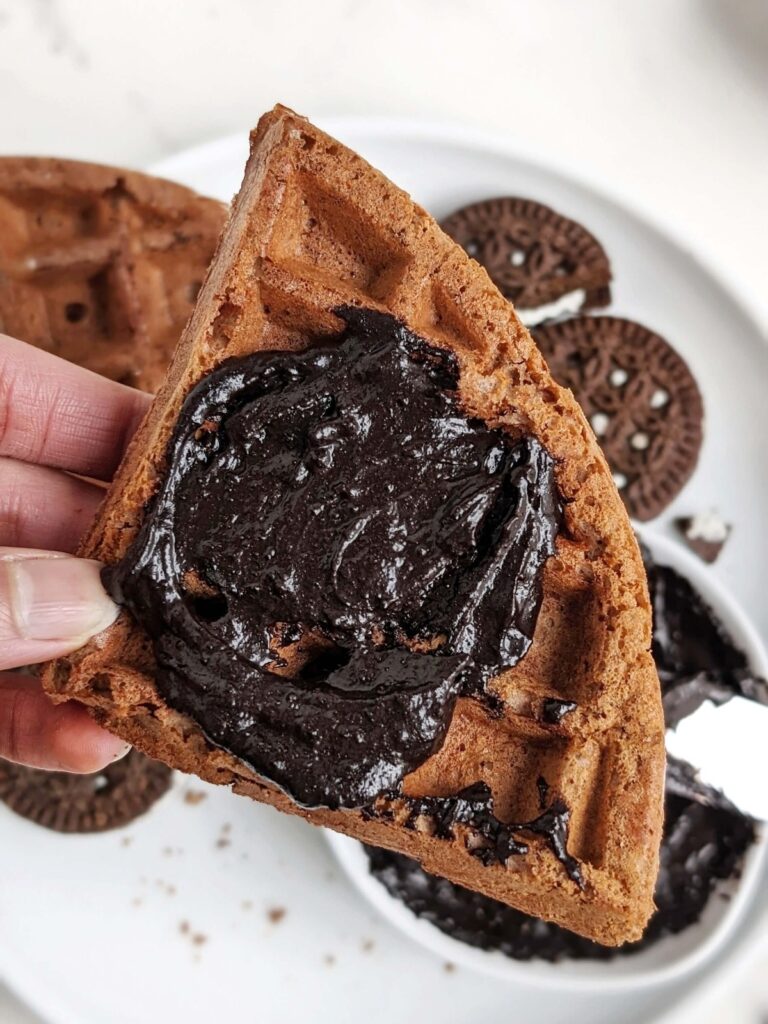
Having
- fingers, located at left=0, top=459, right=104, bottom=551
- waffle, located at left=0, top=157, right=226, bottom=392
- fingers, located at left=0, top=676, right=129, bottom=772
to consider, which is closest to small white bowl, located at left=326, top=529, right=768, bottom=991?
fingers, located at left=0, top=676, right=129, bottom=772

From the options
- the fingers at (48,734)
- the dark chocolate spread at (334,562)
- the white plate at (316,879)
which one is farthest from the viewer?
the white plate at (316,879)

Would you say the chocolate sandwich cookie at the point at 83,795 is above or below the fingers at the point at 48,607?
below

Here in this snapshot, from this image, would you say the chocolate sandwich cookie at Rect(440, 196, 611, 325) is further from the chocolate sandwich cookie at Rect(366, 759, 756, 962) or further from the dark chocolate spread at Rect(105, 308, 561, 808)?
the chocolate sandwich cookie at Rect(366, 759, 756, 962)

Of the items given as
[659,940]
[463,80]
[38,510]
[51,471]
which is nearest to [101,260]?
[51,471]

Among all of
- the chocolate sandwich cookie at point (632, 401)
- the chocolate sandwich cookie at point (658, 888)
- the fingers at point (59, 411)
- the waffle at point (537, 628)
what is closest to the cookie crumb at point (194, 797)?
the chocolate sandwich cookie at point (658, 888)

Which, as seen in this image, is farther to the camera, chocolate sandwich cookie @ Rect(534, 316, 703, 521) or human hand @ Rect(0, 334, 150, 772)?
chocolate sandwich cookie @ Rect(534, 316, 703, 521)

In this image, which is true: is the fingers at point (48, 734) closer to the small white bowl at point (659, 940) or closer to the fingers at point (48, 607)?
the fingers at point (48, 607)

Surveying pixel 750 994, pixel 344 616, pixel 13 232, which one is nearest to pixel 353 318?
pixel 344 616

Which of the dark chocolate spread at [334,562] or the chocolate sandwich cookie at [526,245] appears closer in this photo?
the dark chocolate spread at [334,562]
